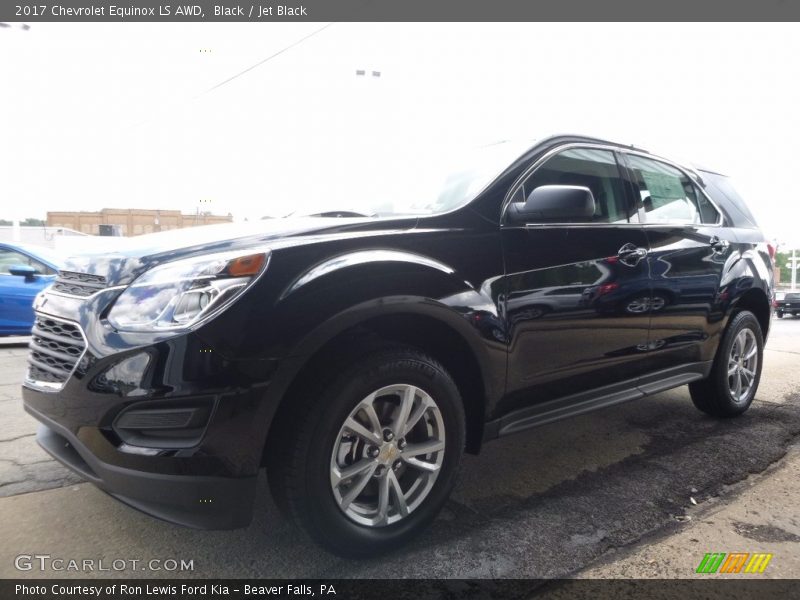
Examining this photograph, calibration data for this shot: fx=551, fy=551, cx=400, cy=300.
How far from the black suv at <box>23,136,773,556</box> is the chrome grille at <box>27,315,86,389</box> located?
10 mm

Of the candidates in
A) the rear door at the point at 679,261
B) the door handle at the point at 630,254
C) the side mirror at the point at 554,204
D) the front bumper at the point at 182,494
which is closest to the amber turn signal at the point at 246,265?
the front bumper at the point at 182,494

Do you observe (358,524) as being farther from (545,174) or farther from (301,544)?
(545,174)

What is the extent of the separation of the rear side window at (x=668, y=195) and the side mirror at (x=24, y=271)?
22.4ft

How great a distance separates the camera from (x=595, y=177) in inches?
122

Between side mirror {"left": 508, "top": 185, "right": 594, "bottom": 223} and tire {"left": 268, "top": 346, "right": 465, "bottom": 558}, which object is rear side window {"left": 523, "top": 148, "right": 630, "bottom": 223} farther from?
tire {"left": 268, "top": 346, "right": 465, "bottom": 558}

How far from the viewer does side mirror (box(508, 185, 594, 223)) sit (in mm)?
2436

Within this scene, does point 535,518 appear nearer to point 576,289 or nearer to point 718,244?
point 576,289

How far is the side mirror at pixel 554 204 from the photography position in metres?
2.44

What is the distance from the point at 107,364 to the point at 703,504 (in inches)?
104

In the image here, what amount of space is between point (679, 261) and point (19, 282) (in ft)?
23.8

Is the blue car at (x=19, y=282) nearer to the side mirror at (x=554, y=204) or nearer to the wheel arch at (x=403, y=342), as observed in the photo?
the wheel arch at (x=403, y=342)

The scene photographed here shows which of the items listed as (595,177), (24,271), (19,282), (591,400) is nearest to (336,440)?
(591,400)
